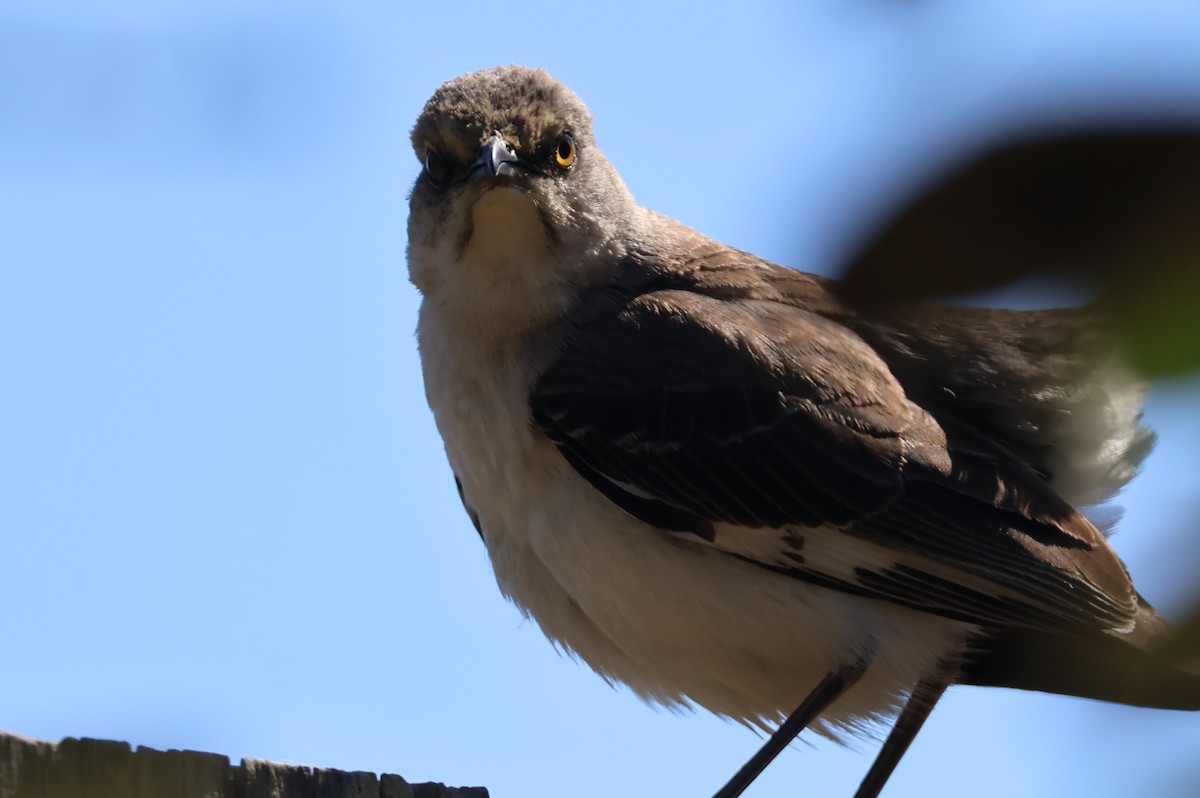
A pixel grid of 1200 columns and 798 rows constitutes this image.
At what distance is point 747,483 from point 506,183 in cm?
165

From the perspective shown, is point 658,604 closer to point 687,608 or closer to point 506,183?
point 687,608

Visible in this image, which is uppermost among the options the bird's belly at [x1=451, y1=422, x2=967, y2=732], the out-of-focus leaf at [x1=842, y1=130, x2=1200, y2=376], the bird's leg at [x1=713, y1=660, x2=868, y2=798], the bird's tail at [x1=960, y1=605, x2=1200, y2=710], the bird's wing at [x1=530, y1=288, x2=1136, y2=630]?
the bird's wing at [x1=530, y1=288, x2=1136, y2=630]

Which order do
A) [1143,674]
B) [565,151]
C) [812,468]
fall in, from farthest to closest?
[565,151] → [812,468] → [1143,674]

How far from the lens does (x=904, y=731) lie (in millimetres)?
5492

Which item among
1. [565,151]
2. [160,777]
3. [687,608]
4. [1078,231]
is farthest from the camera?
[565,151]

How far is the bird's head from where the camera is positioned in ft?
18.7

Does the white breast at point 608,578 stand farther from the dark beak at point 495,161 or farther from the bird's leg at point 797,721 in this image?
the dark beak at point 495,161

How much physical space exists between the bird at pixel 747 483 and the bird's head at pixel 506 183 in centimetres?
2

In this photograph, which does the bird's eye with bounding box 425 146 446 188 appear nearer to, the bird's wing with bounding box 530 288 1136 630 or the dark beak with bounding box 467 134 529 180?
→ the dark beak with bounding box 467 134 529 180

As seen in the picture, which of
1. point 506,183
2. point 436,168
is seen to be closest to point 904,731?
point 506,183

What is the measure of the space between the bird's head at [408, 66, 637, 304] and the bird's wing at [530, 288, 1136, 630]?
507 millimetres

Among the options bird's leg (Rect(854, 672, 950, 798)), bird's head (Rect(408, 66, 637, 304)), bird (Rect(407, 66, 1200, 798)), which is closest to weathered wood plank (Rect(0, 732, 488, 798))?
bird (Rect(407, 66, 1200, 798))

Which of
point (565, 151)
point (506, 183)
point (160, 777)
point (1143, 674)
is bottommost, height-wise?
point (1143, 674)

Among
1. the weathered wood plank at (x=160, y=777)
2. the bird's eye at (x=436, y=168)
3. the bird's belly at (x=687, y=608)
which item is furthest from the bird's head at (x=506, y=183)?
the weathered wood plank at (x=160, y=777)
